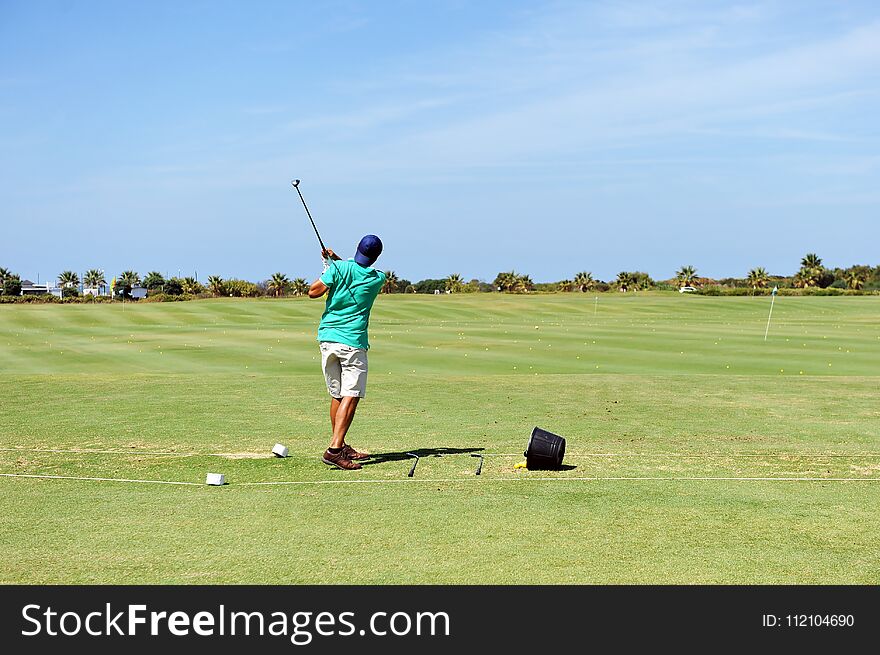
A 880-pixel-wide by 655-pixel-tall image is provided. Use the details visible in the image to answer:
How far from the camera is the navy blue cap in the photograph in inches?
422

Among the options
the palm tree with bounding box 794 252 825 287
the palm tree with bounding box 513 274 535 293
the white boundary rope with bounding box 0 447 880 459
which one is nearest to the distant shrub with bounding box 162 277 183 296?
the palm tree with bounding box 513 274 535 293

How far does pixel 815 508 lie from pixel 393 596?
410 centimetres

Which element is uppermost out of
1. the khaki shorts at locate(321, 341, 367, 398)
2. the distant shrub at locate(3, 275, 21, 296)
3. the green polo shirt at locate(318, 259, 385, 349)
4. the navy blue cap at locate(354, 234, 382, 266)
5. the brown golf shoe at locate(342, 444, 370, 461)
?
the navy blue cap at locate(354, 234, 382, 266)

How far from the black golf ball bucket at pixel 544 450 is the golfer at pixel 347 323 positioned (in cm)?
196

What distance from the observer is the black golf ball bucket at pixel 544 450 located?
993cm

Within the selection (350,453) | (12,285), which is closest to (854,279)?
(12,285)

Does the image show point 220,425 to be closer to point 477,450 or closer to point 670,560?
point 477,450

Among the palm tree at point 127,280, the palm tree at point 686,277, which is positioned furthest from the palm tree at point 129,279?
the palm tree at point 686,277

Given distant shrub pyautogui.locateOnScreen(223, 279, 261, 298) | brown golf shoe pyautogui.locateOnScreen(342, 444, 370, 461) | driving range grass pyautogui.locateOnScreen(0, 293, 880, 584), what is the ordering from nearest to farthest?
driving range grass pyautogui.locateOnScreen(0, 293, 880, 584) < brown golf shoe pyautogui.locateOnScreen(342, 444, 370, 461) < distant shrub pyautogui.locateOnScreen(223, 279, 261, 298)

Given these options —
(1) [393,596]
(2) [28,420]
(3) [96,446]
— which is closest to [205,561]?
(1) [393,596]

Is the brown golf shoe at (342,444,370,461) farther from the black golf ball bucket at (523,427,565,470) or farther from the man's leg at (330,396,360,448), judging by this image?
the black golf ball bucket at (523,427,565,470)

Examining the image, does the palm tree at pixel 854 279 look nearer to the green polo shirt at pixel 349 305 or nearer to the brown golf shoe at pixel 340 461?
the green polo shirt at pixel 349 305

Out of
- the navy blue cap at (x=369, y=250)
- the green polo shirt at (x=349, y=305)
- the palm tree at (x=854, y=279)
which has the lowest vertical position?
the green polo shirt at (x=349, y=305)

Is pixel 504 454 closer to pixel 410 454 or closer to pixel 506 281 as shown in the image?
pixel 410 454
